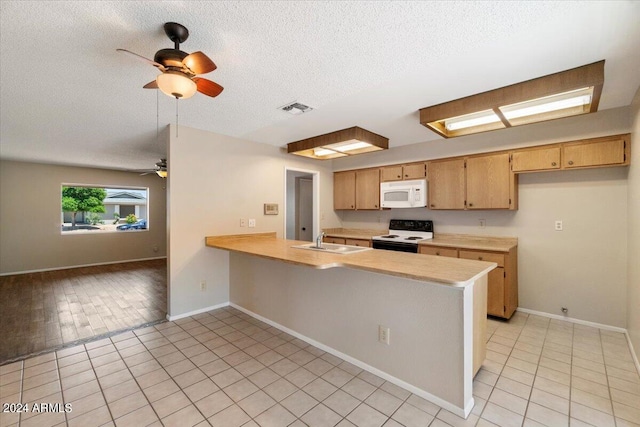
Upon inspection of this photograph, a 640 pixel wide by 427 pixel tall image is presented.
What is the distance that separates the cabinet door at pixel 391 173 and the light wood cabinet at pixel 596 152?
6.48 ft

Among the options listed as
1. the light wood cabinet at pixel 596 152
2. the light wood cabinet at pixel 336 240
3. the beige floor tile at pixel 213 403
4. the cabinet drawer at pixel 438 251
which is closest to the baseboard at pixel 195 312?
the beige floor tile at pixel 213 403

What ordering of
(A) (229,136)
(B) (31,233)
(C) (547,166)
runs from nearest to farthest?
(C) (547,166)
(A) (229,136)
(B) (31,233)

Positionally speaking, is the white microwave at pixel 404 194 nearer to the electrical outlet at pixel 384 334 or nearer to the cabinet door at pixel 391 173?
the cabinet door at pixel 391 173

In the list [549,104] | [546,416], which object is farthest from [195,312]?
[549,104]

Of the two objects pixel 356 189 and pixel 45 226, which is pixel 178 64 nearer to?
pixel 356 189

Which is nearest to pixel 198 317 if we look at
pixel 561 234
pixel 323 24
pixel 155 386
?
pixel 155 386

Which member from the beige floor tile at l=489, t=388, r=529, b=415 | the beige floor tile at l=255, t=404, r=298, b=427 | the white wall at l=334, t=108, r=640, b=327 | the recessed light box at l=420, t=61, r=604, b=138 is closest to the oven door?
the white wall at l=334, t=108, r=640, b=327

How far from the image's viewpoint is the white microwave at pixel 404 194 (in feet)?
13.2

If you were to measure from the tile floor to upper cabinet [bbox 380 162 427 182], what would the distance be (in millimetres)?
2315

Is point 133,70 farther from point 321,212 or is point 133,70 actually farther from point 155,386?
→ point 321,212

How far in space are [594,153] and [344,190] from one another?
3.32m

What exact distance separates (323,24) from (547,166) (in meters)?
3.06

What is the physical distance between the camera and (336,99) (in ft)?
8.20

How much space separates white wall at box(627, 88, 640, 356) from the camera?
2.26 metres
